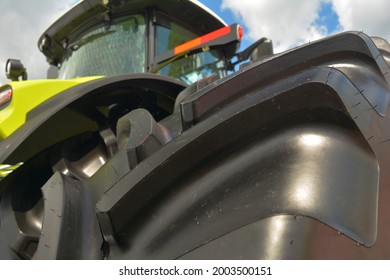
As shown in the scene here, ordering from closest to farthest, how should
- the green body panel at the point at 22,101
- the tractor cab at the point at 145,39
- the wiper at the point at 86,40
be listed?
the green body panel at the point at 22,101
the tractor cab at the point at 145,39
the wiper at the point at 86,40

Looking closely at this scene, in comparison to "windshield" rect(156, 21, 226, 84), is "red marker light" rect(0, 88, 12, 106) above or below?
above

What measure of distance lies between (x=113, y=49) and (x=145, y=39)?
208 millimetres

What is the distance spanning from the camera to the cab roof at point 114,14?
2.26 meters

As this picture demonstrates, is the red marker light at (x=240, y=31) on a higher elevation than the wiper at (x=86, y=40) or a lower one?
higher

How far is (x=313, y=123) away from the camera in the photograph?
76 cm

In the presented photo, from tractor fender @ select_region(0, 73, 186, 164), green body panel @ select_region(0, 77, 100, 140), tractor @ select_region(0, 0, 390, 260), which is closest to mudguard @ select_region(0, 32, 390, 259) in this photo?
tractor @ select_region(0, 0, 390, 260)

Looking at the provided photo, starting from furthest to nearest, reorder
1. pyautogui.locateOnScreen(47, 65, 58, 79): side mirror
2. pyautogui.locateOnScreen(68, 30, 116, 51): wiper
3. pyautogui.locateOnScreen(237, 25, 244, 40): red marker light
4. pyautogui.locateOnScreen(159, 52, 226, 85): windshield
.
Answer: pyautogui.locateOnScreen(47, 65, 58, 79): side mirror, pyautogui.locateOnScreen(68, 30, 116, 51): wiper, pyautogui.locateOnScreen(159, 52, 226, 85): windshield, pyautogui.locateOnScreen(237, 25, 244, 40): red marker light

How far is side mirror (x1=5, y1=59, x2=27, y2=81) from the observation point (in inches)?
83.7

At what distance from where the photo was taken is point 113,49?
223 centimetres

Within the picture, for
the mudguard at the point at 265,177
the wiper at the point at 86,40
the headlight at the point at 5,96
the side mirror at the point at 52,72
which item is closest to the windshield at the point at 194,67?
the wiper at the point at 86,40

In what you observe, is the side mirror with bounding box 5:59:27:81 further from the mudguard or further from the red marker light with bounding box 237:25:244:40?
the mudguard

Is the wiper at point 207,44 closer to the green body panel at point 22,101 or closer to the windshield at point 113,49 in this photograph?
the windshield at point 113,49

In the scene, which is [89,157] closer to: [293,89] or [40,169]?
[40,169]

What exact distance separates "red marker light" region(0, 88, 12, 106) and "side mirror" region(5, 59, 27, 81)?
2.03 ft
